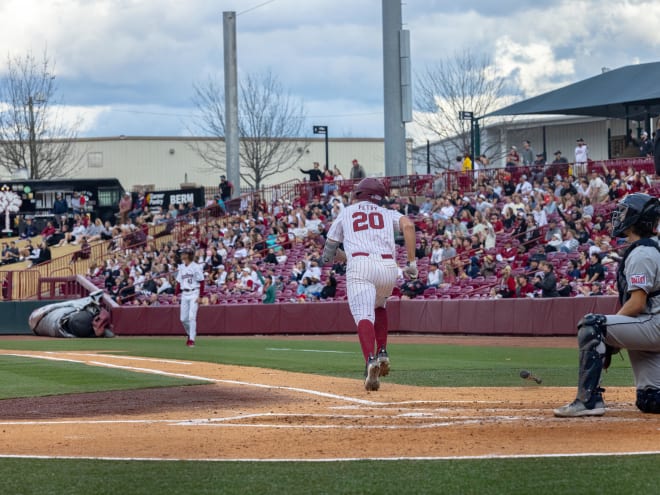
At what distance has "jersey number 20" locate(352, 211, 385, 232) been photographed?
1025 cm

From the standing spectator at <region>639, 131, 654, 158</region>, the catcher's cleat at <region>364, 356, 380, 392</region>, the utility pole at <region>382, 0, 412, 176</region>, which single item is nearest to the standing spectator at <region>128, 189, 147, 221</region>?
the utility pole at <region>382, 0, 412, 176</region>

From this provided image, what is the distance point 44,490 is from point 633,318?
420 cm

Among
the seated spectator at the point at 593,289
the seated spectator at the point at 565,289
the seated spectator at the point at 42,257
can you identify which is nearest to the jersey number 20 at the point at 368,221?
the seated spectator at the point at 593,289

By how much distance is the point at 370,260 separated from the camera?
10117 mm

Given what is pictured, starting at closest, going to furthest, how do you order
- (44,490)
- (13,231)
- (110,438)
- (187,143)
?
(44,490)
(110,438)
(13,231)
(187,143)

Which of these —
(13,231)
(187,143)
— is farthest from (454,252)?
(187,143)

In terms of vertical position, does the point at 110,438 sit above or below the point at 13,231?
below

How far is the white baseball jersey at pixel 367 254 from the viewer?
10039 mm

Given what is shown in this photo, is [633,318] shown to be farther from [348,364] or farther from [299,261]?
[299,261]

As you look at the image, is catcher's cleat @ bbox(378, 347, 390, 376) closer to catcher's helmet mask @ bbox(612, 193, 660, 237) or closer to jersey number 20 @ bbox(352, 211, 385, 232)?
jersey number 20 @ bbox(352, 211, 385, 232)

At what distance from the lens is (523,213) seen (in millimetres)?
A: 26141

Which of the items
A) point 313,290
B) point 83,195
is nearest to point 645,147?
point 313,290

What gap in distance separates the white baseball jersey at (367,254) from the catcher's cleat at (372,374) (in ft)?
1.49

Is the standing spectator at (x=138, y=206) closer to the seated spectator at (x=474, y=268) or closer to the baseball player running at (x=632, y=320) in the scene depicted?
the seated spectator at (x=474, y=268)
